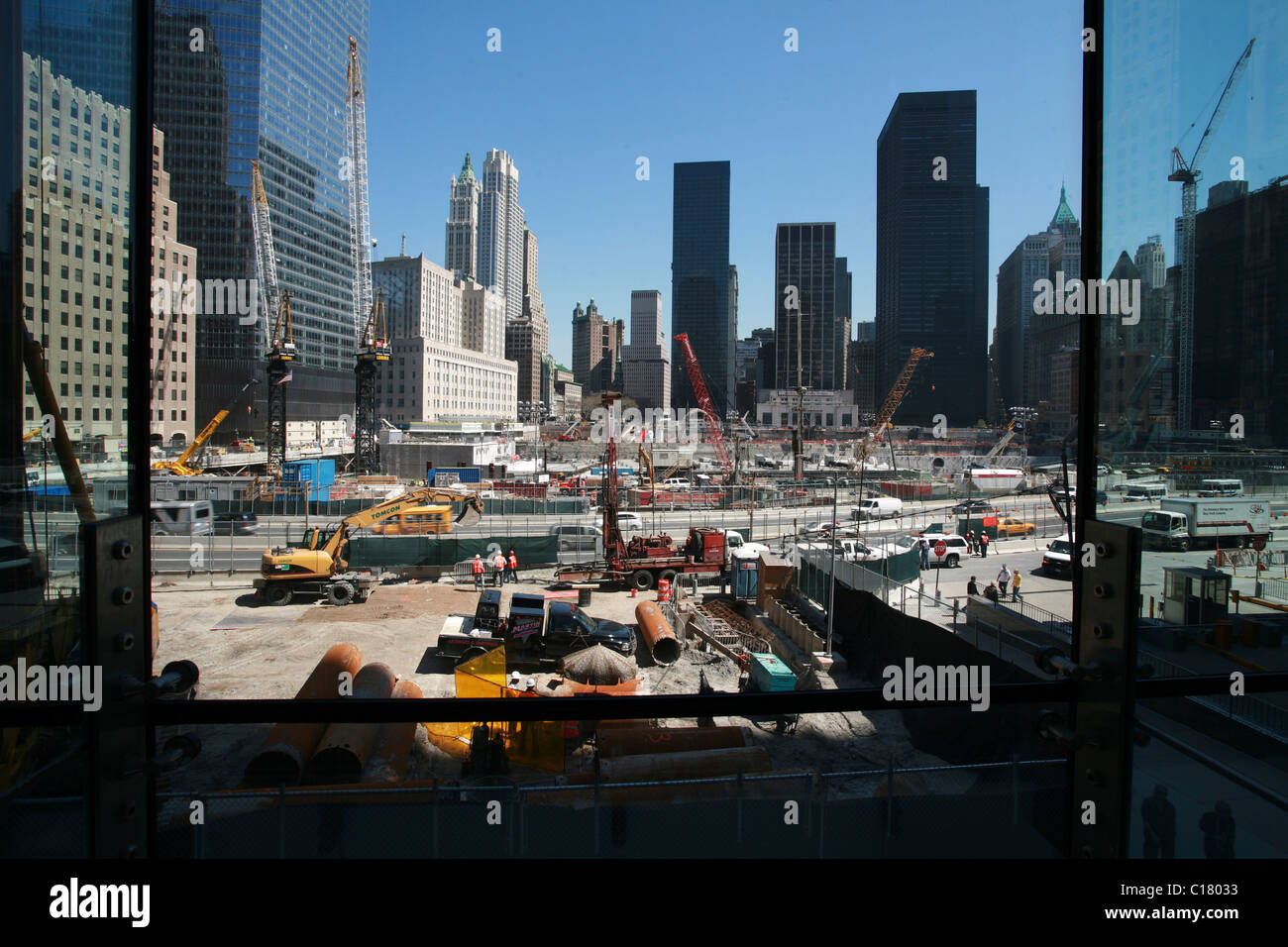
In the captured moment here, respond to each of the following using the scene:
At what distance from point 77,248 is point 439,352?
48.1 metres

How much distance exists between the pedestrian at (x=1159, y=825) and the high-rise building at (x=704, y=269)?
60.2 metres

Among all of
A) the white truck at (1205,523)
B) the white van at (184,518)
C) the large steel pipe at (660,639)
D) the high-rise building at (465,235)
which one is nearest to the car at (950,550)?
the large steel pipe at (660,639)

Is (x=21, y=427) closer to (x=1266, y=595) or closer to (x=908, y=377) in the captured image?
(x=1266, y=595)

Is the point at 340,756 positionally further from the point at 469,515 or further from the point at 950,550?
the point at 469,515

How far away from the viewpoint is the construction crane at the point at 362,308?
97.9 ft

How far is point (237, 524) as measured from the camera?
1691 centimetres

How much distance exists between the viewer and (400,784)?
429 cm

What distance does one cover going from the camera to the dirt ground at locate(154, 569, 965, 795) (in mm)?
6070

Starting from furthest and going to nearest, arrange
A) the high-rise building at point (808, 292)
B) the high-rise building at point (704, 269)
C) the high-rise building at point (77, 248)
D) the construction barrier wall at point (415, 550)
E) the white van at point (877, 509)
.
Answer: the high-rise building at point (704, 269) → the high-rise building at point (808, 292) → the white van at point (877, 509) → the construction barrier wall at point (415, 550) → the high-rise building at point (77, 248)

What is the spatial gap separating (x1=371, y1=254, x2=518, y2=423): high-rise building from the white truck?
39244 mm

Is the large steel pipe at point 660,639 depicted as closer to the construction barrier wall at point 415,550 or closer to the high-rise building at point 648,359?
the construction barrier wall at point 415,550

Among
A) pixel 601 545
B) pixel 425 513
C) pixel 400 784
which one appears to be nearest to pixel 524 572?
pixel 601 545

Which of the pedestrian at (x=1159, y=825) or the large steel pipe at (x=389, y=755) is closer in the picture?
the pedestrian at (x=1159, y=825)
